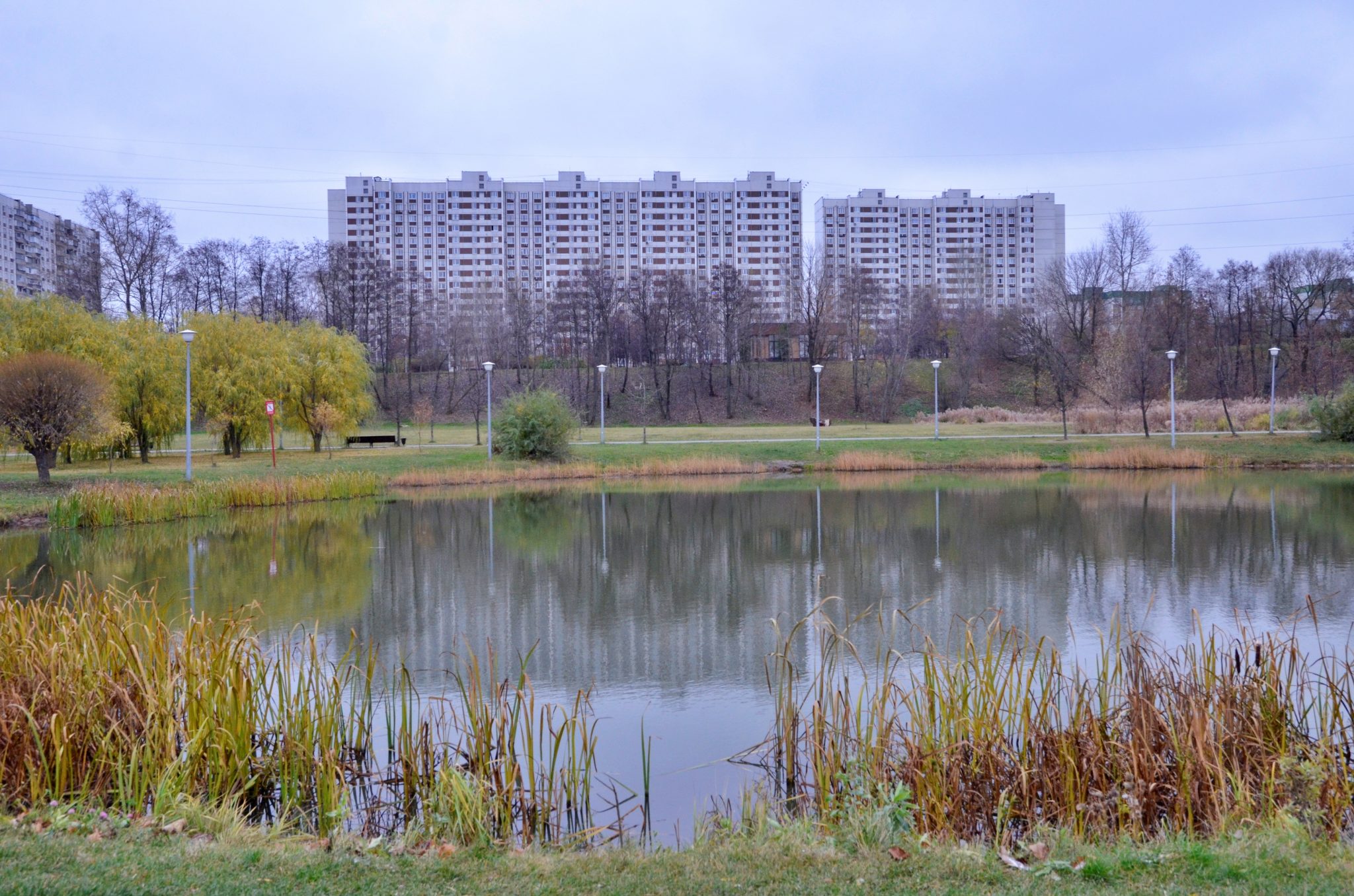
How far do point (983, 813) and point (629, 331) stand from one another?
6633cm

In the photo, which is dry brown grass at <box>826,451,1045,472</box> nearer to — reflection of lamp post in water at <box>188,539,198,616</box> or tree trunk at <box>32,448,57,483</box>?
reflection of lamp post in water at <box>188,539,198,616</box>

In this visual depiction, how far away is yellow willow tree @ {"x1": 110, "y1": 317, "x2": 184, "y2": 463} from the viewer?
117 feet

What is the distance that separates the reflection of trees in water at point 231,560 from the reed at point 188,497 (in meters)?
0.60

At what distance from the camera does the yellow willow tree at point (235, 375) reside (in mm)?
38156

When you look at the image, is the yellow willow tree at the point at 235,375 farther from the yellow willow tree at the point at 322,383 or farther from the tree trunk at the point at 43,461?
the tree trunk at the point at 43,461

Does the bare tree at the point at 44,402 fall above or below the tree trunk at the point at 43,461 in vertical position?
above

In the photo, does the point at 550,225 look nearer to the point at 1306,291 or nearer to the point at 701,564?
the point at 1306,291

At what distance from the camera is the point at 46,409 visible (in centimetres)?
2656

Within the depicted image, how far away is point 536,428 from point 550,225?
73209 millimetres

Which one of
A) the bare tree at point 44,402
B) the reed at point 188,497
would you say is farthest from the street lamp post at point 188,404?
the bare tree at point 44,402

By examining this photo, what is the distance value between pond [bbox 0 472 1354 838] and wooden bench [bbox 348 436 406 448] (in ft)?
48.2

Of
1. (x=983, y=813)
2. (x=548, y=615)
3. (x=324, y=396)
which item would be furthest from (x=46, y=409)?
(x=983, y=813)

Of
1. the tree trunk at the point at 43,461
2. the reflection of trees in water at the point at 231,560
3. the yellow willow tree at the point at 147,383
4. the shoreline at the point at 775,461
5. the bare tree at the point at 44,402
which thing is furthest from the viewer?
the yellow willow tree at the point at 147,383

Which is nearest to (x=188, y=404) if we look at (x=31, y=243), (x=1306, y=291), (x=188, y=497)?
(x=188, y=497)
